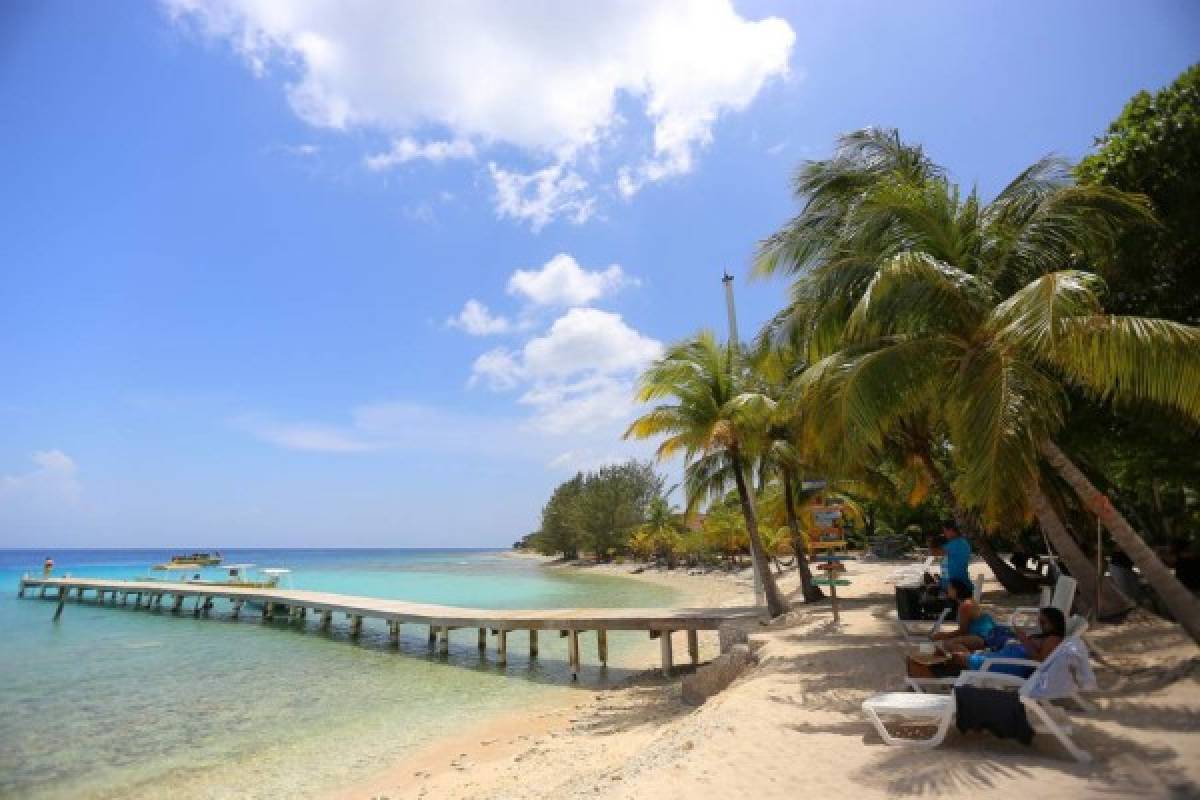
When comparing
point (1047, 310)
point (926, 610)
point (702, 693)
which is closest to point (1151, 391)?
point (1047, 310)

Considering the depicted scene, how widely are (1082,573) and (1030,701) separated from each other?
17.9ft

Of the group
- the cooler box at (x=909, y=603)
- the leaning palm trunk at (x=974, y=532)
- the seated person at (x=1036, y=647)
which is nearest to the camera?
the seated person at (x=1036, y=647)

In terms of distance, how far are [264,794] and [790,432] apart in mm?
11471

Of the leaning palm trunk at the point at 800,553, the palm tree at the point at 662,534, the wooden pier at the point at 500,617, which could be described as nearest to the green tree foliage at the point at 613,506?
the palm tree at the point at 662,534

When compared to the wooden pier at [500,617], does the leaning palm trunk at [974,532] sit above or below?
above

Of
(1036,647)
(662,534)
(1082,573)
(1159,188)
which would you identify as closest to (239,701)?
(1036,647)

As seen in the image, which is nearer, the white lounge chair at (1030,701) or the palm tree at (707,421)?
the white lounge chair at (1030,701)

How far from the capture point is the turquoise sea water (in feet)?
31.0

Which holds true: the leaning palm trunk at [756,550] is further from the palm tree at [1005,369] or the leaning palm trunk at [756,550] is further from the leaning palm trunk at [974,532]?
the palm tree at [1005,369]

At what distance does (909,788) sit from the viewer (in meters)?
4.23

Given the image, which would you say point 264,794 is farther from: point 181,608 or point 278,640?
point 181,608

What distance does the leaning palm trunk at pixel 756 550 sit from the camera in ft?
45.8

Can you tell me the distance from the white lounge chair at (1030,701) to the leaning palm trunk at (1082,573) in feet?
13.2

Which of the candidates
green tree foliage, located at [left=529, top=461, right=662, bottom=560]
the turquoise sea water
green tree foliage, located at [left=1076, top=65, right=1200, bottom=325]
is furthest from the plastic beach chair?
green tree foliage, located at [left=529, top=461, right=662, bottom=560]
